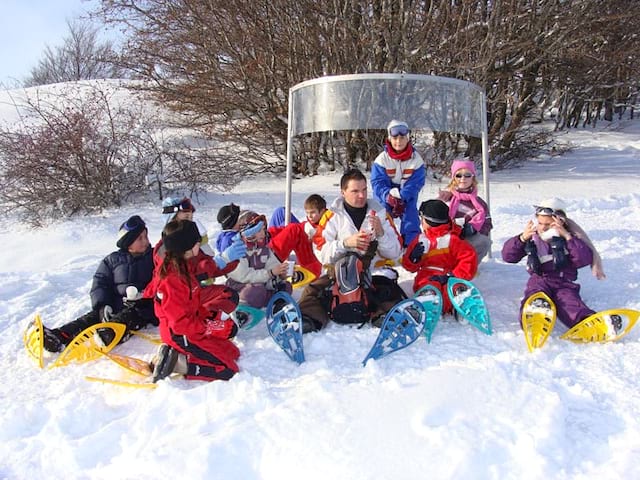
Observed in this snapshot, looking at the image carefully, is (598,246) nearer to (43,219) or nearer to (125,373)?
(125,373)

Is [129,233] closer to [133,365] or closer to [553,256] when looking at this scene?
[133,365]

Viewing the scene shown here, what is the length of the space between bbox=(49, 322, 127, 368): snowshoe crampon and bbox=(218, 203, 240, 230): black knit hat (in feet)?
3.61

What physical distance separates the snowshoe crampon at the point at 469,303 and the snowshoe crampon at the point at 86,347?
2335 millimetres

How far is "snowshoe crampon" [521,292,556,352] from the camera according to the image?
3045mm

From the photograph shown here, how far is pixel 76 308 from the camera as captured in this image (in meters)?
4.17

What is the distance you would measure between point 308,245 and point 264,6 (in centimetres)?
643

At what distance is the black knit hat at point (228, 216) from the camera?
3904mm

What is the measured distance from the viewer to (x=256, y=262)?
3.91 meters

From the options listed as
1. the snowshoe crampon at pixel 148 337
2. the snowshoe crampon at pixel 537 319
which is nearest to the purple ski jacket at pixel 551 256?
the snowshoe crampon at pixel 537 319

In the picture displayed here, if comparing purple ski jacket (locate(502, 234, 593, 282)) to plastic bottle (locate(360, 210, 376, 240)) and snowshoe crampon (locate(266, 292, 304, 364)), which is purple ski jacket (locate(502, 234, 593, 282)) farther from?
snowshoe crampon (locate(266, 292, 304, 364))

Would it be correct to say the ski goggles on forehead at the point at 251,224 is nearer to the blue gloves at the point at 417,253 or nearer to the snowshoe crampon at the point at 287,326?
the snowshoe crampon at the point at 287,326

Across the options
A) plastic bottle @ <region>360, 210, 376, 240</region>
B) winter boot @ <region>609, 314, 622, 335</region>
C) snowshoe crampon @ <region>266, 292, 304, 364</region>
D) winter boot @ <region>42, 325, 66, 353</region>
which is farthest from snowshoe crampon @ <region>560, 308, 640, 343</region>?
winter boot @ <region>42, 325, 66, 353</region>

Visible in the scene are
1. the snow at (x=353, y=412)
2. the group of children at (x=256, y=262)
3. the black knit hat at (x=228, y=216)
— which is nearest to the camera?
the snow at (x=353, y=412)

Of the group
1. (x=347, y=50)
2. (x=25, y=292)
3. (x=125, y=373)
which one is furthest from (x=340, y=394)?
A: (x=347, y=50)
